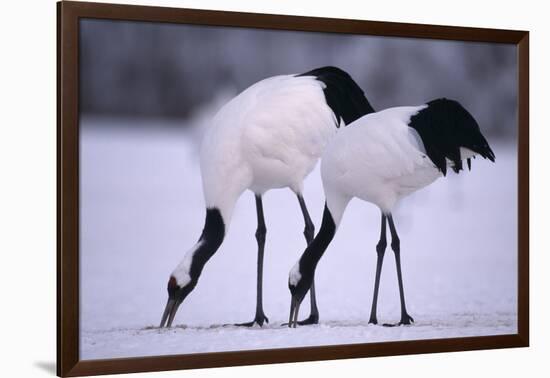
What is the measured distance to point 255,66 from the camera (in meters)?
5.35

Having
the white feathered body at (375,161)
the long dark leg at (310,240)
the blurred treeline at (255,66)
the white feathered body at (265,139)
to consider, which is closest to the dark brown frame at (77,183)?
the blurred treeline at (255,66)

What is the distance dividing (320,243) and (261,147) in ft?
1.83

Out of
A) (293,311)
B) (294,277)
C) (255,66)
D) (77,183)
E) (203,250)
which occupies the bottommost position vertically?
(293,311)

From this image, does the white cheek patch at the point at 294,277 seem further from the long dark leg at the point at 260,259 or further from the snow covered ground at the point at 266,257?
the long dark leg at the point at 260,259

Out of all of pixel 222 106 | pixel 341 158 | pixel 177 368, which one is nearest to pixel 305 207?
pixel 341 158

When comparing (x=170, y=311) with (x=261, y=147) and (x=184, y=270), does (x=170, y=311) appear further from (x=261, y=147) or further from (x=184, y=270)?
(x=261, y=147)

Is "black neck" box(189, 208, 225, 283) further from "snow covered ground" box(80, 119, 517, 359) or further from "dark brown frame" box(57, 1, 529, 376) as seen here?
"dark brown frame" box(57, 1, 529, 376)

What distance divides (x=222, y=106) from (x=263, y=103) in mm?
198

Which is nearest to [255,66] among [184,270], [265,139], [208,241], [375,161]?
[265,139]

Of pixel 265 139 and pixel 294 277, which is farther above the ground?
pixel 265 139

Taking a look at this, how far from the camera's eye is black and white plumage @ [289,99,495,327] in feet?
17.9

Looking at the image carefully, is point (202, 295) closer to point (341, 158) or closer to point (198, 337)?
point (198, 337)

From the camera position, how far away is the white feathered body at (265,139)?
17.4 ft

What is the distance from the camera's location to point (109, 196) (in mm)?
5023
